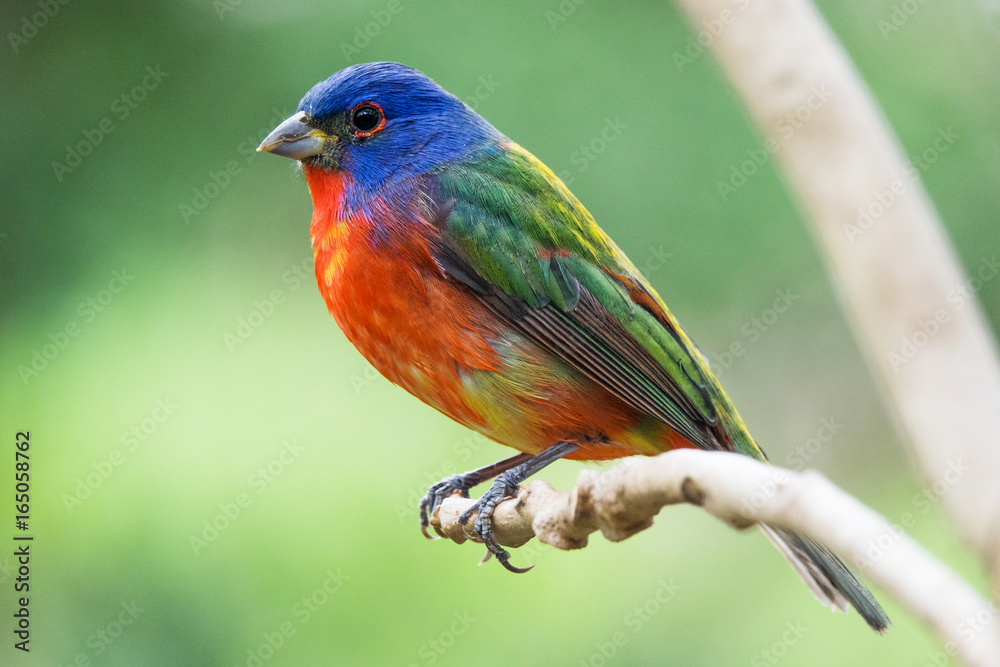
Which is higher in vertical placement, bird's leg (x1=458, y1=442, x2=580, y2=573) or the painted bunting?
the painted bunting

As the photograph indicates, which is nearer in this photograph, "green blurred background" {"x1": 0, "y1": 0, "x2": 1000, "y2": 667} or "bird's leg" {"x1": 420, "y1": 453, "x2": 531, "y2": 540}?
"bird's leg" {"x1": 420, "y1": 453, "x2": 531, "y2": 540}

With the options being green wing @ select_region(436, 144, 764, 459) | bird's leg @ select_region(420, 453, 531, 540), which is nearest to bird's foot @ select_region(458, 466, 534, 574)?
green wing @ select_region(436, 144, 764, 459)

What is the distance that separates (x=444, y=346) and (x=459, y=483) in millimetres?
853

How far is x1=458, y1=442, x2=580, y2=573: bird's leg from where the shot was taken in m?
3.07

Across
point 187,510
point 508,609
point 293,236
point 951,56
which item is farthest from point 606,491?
point 951,56

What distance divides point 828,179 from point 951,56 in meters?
3.06

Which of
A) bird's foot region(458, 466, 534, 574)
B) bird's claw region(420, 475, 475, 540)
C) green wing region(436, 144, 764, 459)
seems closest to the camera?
bird's foot region(458, 466, 534, 574)

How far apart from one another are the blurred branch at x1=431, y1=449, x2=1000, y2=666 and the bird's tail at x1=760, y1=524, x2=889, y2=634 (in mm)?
1306

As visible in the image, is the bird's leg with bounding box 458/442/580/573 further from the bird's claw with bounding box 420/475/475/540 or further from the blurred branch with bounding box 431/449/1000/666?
the blurred branch with bounding box 431/449/1000/666

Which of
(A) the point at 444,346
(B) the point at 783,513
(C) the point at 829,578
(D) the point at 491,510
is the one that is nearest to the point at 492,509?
(D) the point at 491,510

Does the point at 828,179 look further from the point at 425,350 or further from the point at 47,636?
the point at 47,636

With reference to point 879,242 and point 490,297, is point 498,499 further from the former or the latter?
point 879,242

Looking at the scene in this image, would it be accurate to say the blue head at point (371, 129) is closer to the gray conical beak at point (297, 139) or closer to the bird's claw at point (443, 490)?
the gray conical beak at point (297, 139)

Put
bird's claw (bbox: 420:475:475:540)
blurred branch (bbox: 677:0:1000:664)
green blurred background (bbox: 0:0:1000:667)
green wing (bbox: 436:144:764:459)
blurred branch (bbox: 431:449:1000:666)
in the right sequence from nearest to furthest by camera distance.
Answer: blurred branch (bbox: 431:449:1000:666) → blurred branch (bbox: 677:0:1000:664) → green wing (bbox: 436:144:764:459) → bird's claw (bbox: 420:475:475:540) → green blurred background (bbox: 0:0:1000:667)
